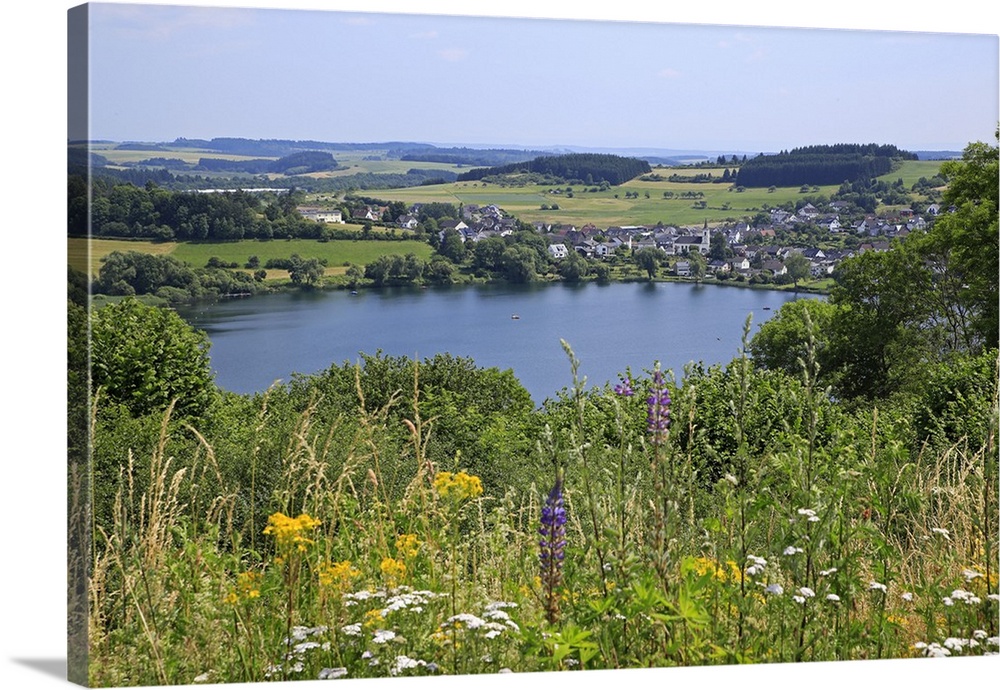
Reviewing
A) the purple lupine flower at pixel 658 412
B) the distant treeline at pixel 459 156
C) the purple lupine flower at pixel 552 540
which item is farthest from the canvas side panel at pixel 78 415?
the purple lupine flower at pixel 658 412

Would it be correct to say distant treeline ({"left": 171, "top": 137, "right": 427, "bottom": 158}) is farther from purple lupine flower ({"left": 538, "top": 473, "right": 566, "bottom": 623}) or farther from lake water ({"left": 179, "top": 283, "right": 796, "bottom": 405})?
purple lupine flower ({"left": 538, "top": 473, "right": 566, "bottom": 623})

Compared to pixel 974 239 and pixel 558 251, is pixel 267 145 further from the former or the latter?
pixel 974 239

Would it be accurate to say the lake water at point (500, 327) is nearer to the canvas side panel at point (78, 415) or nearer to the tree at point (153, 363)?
the tree at point (153, 363)

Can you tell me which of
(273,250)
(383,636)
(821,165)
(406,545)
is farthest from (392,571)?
(821,165)

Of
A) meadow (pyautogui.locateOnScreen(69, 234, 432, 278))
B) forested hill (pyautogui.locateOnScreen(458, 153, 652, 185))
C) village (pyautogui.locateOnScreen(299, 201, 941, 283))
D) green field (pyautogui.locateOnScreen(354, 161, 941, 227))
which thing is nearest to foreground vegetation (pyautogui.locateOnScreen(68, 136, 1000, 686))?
village (pyautogui.locateOnScreen(299, 201, 941, 283))

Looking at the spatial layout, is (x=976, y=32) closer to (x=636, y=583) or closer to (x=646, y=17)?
(x=646, y=17)
